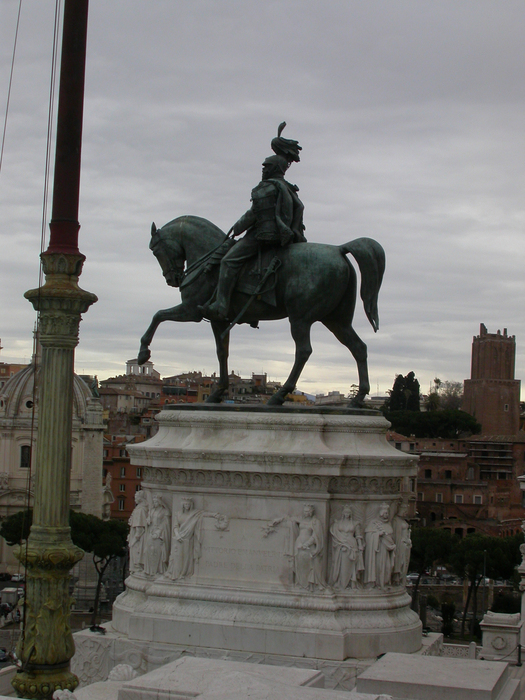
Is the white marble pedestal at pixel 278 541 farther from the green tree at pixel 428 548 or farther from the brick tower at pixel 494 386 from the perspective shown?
the brick tower at pixel 494 386

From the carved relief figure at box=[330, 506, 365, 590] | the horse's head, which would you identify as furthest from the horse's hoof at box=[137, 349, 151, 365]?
the carved relief figure at box=[330, 506, 365, 590]

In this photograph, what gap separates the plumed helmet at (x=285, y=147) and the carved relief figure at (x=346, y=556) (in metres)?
5.15

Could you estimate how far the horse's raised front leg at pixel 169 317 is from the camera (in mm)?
14742

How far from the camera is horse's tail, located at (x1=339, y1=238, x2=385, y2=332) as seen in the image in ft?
46.4

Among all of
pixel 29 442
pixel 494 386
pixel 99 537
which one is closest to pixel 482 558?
pixel 99 537

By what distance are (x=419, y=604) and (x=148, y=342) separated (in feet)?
108

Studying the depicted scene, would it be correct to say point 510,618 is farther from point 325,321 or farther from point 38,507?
point 38,507

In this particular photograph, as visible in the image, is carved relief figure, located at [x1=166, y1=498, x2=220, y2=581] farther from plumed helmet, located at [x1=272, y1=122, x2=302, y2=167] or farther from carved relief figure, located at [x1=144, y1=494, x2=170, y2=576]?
plumed helmet, located at [x1=272, y1=122, x2=302, y2=167]

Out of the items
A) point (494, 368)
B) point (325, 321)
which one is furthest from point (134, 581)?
point (494, 368)

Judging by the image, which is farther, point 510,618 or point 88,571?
point 88,571

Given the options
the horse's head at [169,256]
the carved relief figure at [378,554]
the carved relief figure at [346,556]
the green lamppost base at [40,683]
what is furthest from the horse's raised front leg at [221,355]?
the green lamppost base at [40,683]

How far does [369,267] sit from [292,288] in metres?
1.13

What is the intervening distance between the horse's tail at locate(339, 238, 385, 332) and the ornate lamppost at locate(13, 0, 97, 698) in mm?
5731

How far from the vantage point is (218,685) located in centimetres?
876
